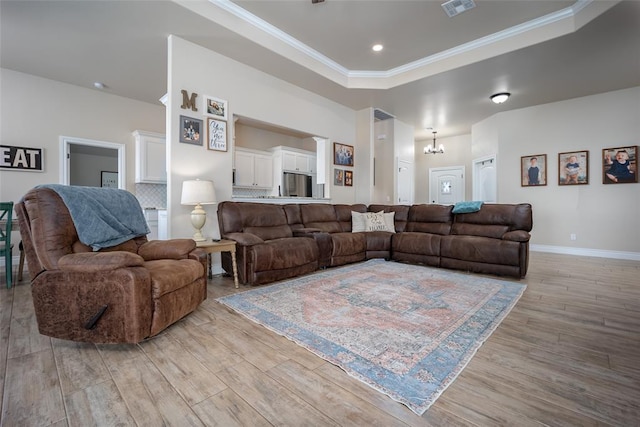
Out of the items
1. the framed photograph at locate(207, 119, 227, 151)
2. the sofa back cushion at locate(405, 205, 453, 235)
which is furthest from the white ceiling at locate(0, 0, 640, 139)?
the sofa back cushion at locate(405, 205, 453, 235)

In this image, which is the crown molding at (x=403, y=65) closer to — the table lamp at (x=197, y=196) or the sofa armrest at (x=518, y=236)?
the table lamp at (x=197, y=196)

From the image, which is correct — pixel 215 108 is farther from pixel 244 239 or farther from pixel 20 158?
pixel 20 158

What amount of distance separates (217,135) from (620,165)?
6747 millimetres

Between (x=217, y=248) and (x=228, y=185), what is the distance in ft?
3.98

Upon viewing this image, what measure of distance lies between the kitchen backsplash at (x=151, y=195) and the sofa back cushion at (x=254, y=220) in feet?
8.67

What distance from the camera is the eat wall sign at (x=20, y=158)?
13.4 feet

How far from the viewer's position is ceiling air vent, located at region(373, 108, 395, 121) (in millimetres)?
6219

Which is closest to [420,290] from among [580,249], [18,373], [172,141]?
[18,373]

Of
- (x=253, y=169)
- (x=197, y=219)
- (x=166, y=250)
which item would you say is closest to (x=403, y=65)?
(x=253, y=169)

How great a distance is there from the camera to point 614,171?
5.01m

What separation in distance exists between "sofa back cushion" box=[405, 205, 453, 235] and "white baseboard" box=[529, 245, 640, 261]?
8.75ft

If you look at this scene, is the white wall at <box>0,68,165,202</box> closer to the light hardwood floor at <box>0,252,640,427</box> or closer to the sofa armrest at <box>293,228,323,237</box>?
the light hardwood floor at <box>0,252,640,427</box>

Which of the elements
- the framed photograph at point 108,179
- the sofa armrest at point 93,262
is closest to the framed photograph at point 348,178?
the sofa armrest at point 93,262

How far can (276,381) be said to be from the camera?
147cm
